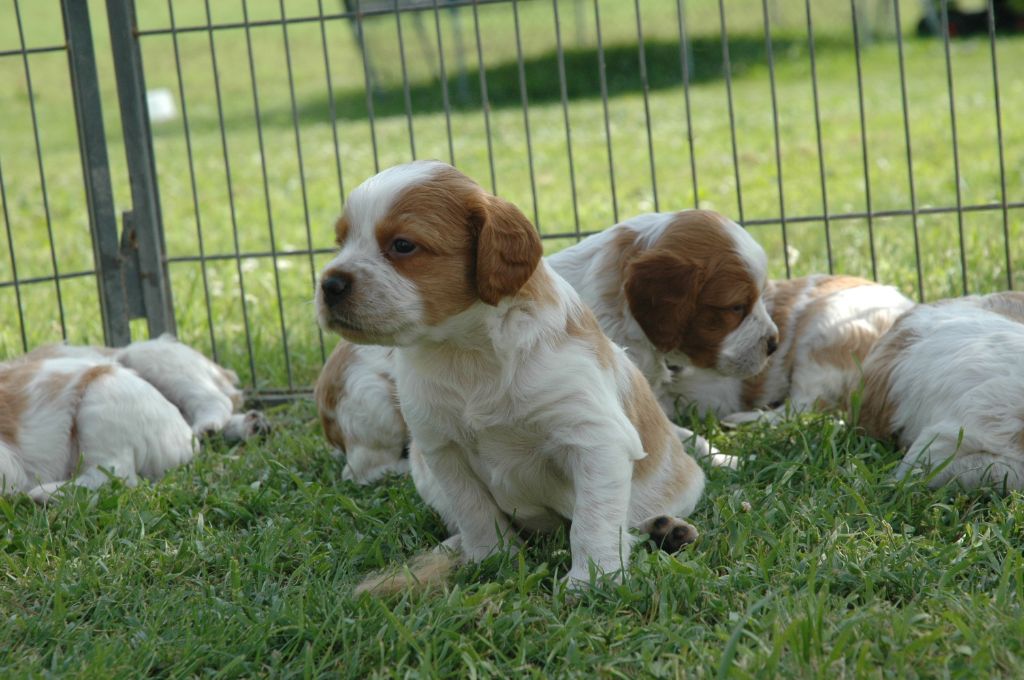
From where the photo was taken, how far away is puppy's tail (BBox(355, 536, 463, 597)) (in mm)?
3574

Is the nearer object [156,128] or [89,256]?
[89,256]

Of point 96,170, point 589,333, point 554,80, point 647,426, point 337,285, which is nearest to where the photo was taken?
point 337,285

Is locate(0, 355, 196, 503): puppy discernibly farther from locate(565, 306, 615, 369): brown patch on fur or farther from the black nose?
locate(565, 306, 615, 369): brown patch on fur

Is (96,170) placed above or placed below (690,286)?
above

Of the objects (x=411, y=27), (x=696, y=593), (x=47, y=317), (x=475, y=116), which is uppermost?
(x=411, y=27)

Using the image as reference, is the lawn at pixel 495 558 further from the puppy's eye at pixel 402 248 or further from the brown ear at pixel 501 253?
the puppy's eye at pixel 402 248

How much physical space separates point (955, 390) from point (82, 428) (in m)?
3.37

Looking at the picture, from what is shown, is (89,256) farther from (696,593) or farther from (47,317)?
(696,593)

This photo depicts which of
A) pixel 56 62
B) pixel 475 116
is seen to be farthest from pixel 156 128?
pixel 56 62

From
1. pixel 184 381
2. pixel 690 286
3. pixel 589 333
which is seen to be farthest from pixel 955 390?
pixel 184 381

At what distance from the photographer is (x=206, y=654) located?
3.26 metres

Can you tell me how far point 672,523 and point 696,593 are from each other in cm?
45

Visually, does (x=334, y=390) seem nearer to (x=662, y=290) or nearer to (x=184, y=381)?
(x=184, y=381)

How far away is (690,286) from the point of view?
4797 mm
